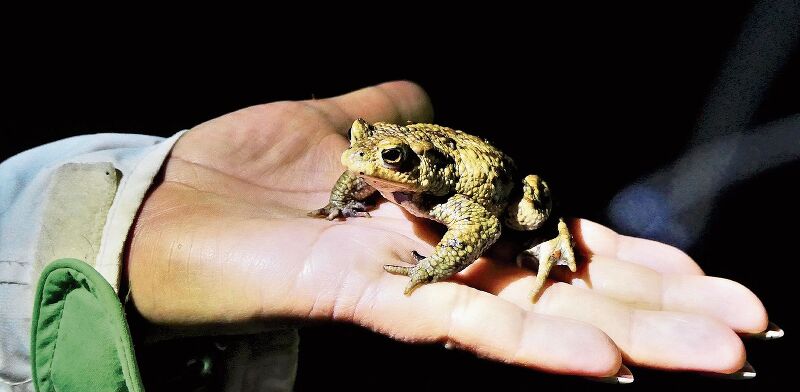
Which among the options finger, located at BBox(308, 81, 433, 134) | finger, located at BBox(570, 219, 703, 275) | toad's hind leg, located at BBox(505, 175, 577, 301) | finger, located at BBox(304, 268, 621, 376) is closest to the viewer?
finger, located at BBox(304, 268, 621, 376)

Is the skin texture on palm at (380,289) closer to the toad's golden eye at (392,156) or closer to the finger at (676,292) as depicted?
the finger at (676,292)

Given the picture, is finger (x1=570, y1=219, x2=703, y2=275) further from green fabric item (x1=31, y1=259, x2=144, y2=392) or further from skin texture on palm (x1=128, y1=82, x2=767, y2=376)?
green fabric item (x1=31, y1=259, x2=144, y2=392)

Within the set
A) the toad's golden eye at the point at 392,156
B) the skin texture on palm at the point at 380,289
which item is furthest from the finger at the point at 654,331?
the toad's golden eye at the point at 392,156

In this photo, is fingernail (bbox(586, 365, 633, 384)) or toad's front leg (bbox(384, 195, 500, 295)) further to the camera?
toad's front leg (bbox(384, 195, 500, 295))

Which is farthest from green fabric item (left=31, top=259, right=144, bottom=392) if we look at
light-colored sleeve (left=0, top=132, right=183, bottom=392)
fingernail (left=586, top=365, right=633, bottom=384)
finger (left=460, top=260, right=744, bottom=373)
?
fingernail (left=586, top=365, right=633, bottom=384)

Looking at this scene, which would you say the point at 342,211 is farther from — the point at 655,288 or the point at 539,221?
the point at 655,288

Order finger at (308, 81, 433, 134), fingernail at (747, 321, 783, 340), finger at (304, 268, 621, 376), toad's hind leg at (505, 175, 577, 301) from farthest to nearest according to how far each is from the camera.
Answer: finger at (308, 81, 433, 134) < toad's hind leg at (505, 175, 577, 301) < fingernail at (747, 321, 783, 340) < finger at (304, 268, 621, 376)
